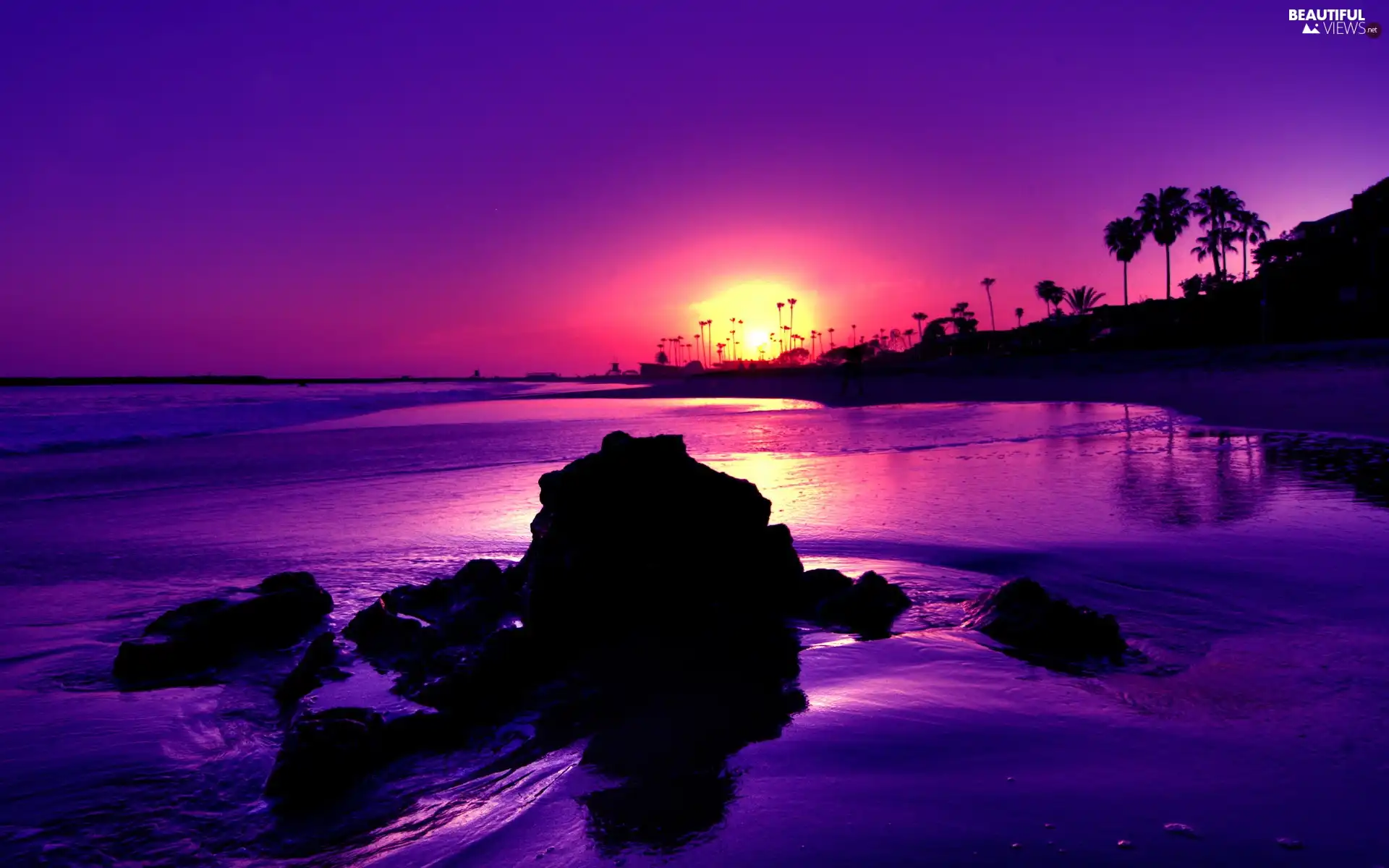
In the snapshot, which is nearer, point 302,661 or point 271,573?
point 302,661

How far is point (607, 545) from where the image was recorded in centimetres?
415

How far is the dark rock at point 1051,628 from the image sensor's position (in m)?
3.51

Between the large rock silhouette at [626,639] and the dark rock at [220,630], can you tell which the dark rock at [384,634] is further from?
the dark rock at [220,630]

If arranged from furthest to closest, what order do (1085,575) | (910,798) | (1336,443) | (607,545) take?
(1336,443) → (1085,575) → (607,545) → (910,798)

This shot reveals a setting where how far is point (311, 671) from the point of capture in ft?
12.0

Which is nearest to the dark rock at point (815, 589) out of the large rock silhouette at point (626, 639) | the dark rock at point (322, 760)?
the large rock silhouette at point (626, 639)

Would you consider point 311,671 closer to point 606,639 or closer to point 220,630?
point 220,630

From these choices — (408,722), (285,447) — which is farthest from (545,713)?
(285,447)

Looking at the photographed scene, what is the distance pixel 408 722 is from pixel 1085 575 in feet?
13.9

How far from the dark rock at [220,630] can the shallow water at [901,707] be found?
0.68 feet

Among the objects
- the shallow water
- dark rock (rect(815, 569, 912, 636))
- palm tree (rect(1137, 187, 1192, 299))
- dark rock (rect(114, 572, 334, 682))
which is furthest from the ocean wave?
palm tree (rect(1137, 187, 1192, 299))

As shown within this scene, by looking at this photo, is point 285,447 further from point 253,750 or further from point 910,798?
point 910,798

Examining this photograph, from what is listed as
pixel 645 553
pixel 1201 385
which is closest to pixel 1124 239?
pixel 1201 385

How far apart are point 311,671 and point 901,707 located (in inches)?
Answer: 109
